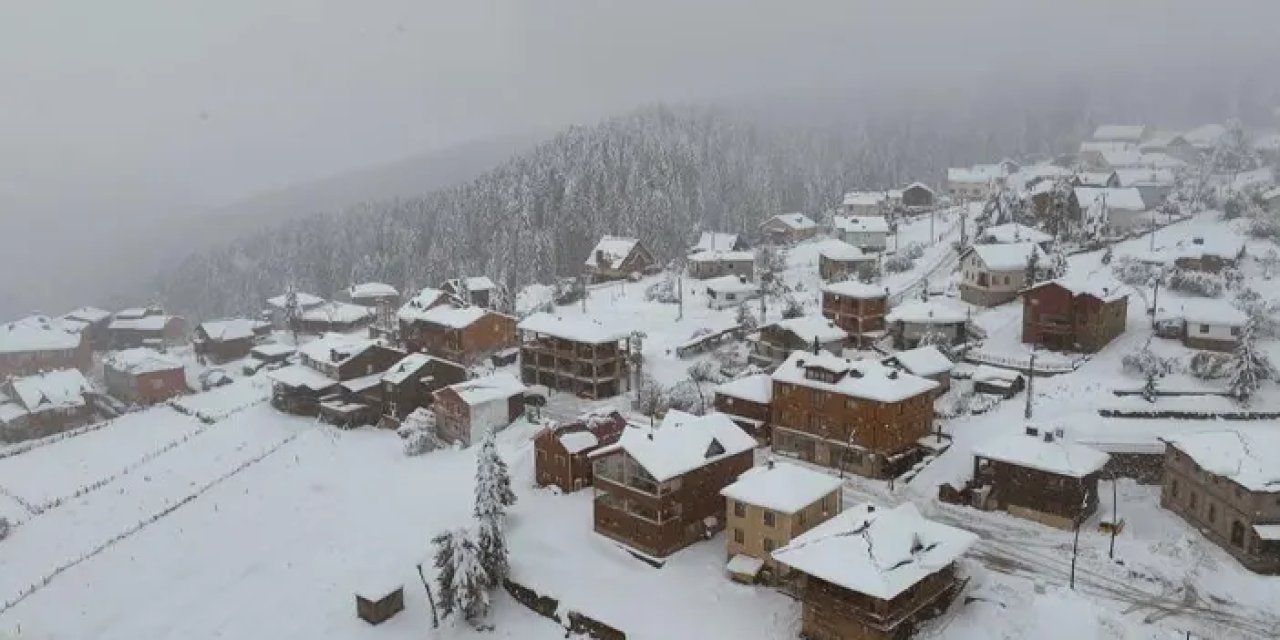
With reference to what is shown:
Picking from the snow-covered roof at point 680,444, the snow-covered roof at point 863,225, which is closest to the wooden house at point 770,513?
the snow-covered roof at point 680,444

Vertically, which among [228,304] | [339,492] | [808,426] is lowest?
[228,304]

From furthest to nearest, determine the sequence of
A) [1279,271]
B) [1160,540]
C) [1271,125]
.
A: 1. [1271,125]
2. [1279,271]
3. [1160,540]

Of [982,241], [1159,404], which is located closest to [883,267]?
[982,241]

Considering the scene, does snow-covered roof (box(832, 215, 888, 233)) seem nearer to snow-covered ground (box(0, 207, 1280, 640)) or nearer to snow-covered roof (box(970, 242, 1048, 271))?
snow-covered roof (box(970, 242, 1048, 271))

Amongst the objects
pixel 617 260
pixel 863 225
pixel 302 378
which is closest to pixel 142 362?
pixel 302 378

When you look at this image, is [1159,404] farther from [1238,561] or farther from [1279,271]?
[1279,271]

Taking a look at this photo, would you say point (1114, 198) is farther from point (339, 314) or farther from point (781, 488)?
point (339, 314)

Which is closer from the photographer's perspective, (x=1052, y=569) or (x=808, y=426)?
(x=1052, y=569)
